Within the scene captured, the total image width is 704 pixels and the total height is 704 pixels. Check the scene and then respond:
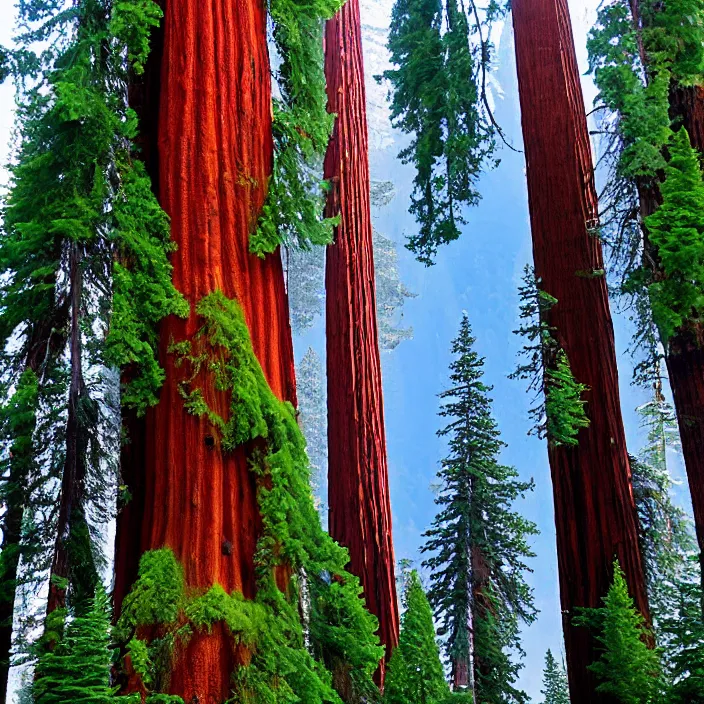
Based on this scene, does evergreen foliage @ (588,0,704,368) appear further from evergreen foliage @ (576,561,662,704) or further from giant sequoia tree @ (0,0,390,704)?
Result: giant sequoia tree @ (0,0,390,704)

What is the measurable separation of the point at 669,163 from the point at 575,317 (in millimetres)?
1479

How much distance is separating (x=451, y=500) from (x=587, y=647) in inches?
188

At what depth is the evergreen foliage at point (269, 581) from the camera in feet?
6.70

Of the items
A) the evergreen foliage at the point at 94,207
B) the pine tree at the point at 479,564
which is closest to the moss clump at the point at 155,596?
→ the evergreen foliage at the point at 94,207

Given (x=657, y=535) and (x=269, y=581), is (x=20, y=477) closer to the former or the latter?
(x=269, y=581)

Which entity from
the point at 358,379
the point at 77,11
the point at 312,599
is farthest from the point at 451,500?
the point at 77,11

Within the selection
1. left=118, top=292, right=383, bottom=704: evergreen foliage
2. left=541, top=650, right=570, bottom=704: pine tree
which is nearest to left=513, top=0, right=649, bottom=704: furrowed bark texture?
left=118, top=292, right=383, bottom=704: evergreen foliage

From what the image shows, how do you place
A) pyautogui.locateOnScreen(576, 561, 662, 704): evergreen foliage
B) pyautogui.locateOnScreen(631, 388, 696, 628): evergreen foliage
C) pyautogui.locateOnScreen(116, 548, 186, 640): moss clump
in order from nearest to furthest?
pyautogui.locateOnScreen(116, 548, 186, 640): moss clump → pyautogui.locateOnScreen(576, 561, 662, 704): evergreen foliage → pyautogui.locateOnScreen(631, 388, 696, 628): evergreen foliage

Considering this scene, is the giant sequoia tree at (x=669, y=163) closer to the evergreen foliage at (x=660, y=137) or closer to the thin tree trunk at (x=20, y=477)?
the evergreen foliage at (x=660, y=137)

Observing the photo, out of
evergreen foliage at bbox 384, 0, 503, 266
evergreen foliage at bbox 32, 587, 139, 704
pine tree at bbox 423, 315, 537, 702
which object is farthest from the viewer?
pine tree at bbox 423, 315, 537, 702

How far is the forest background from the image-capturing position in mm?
86500

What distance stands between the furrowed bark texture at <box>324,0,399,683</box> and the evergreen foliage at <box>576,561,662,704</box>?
1.84 metres

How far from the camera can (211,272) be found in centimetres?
245

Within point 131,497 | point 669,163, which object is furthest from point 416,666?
point 669,163
